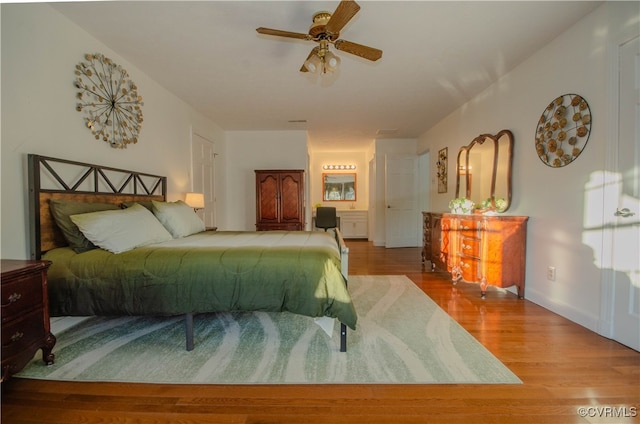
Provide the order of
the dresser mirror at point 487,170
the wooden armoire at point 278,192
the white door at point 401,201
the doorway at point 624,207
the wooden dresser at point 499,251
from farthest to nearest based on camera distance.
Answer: the white door at point 401,201, the wooden armoire at point 278,192, the dresser mirror at point 487,170, the wooden dresser at point 499,251, the doorway at point 624,207

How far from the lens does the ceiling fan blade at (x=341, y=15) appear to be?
63.7 inches

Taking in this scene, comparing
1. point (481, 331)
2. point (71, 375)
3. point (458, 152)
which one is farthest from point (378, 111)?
point (71, 375)

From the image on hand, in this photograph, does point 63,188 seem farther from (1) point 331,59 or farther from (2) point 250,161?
(2) point 250,161

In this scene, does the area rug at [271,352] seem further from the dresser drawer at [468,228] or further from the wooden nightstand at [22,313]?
the dresser drawer at [468,228]

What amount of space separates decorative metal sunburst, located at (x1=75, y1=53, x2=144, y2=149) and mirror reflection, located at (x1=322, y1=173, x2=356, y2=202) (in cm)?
544

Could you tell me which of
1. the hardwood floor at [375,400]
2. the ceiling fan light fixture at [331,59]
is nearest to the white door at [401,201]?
the ceiling fan light fixture at [331,59]

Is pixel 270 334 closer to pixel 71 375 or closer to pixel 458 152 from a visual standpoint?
pixel 71 375

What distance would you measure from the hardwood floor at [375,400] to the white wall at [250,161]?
171 inches

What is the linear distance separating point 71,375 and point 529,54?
4.60 m

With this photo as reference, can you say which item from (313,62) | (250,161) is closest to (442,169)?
(313,62)

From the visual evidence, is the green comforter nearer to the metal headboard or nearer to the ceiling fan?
the metal headboard

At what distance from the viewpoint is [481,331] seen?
218 centimetres

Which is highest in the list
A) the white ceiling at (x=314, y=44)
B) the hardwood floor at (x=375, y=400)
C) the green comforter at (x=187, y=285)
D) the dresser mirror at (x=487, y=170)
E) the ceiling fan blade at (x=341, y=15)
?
the white ceiling at (x=314, y=44)

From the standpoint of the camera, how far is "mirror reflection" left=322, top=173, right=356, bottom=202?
798 centimetres
